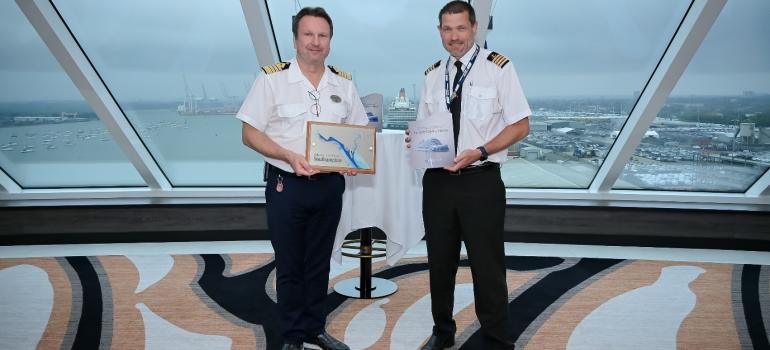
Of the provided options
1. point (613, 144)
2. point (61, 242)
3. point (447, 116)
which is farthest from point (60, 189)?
point (613, 144)

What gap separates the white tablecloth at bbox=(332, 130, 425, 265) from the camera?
10.8 ft

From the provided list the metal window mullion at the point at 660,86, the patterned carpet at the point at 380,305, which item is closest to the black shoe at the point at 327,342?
the patterned carpet at the point at 380,305

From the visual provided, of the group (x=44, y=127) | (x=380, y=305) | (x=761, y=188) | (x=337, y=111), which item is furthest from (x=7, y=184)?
(x=761, y=188)

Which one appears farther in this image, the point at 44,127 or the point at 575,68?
the point at 44,127

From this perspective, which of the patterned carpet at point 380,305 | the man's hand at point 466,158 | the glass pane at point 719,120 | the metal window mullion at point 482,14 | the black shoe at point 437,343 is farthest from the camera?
the glass pane at point 719,120

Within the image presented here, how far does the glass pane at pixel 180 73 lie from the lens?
14.4 ft

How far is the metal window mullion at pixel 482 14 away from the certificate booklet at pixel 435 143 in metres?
1.71

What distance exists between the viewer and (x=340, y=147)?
2.49m

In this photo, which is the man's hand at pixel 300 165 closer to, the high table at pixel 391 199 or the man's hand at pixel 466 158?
the man's hand at pixel 466 158

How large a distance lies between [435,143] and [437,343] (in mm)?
1011

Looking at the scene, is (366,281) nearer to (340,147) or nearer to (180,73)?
(340,147)

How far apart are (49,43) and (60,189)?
1816mm

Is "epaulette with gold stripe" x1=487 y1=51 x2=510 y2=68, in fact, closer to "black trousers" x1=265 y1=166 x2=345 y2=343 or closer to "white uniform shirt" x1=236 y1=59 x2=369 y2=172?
"white uniform shirt" x1=236 y1=59 x2=369 y2=172

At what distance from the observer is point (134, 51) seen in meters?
4.63
